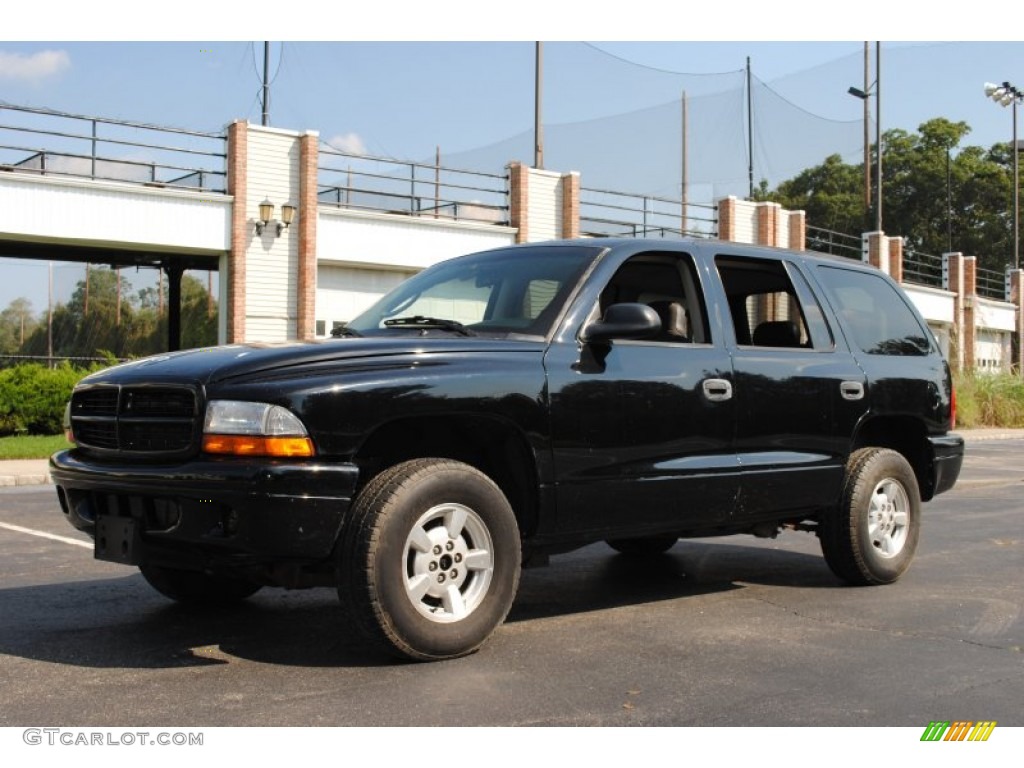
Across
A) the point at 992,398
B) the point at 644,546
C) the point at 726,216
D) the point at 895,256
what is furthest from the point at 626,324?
the point at 895,256

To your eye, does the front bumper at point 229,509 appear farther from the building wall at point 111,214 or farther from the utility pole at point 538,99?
the utility pole at point 538,99

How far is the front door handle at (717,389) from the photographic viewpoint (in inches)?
223

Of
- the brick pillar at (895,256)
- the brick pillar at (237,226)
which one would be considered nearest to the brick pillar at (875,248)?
the brick pillar at (895,256)

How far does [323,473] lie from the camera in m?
4.38

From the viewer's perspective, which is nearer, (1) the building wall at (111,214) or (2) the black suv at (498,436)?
(2) the black suv at (498,436)

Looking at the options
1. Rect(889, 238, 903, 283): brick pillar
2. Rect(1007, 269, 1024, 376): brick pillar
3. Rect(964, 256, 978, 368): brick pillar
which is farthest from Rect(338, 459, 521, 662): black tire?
Rect(1007, 269, 1024, 376): brick pillar

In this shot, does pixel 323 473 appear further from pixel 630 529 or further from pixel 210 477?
pixel 630 529

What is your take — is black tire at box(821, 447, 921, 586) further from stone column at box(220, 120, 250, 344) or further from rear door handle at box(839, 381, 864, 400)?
stone column at box(220, 120, 250, 344)

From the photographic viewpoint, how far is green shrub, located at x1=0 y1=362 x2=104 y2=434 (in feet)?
66.8

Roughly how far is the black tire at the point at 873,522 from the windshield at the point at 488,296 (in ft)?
Result: 7.29

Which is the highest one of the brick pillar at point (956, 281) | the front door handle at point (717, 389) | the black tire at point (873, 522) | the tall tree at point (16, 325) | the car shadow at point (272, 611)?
Answer: the brick pillar at point (956, 281)

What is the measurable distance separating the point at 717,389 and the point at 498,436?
1.31 meters
